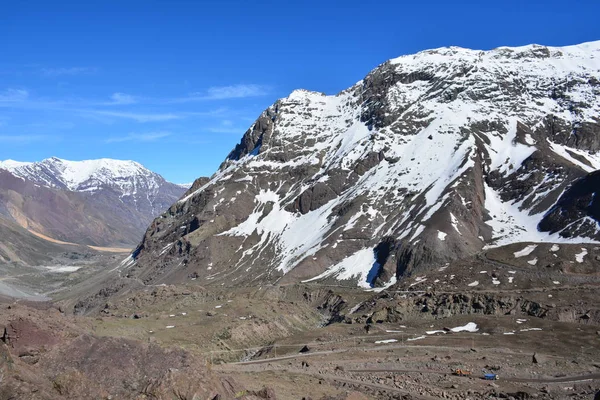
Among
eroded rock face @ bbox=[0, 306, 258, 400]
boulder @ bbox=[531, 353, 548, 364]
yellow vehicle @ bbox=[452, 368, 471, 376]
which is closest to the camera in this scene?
eroded rock face @ bbox=[0, 306, 258, 400]

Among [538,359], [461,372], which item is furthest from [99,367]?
[538,359]

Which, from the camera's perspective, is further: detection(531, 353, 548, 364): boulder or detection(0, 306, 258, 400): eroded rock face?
detection(531, 353, 548, 364): boulder

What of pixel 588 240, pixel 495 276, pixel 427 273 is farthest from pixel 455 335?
pixel 588 240

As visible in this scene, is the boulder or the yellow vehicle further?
the boulder

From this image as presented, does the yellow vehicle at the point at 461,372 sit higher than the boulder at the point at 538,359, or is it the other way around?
the yellow vehicle at the point at 461,372

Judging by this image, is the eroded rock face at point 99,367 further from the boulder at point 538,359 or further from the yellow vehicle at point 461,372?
the boulder at point 538,359

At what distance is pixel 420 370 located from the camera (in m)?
62.9

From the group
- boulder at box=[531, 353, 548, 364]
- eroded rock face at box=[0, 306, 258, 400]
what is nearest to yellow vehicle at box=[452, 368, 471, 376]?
boulder at box=[531, 353, 548, 364]

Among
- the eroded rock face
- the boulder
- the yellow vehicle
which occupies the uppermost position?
the eroded rock face

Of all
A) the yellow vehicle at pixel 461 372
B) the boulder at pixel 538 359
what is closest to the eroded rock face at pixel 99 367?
the yellow vehicle at pixel 461 372

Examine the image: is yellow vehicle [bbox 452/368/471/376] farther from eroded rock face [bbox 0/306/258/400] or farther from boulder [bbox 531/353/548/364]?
eroded rock face [bbox 0/306/258/400]

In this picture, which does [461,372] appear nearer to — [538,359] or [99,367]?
[538,359]

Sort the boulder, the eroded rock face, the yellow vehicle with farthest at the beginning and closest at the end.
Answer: the boulder → the yellow vehicle → the eroded rock face

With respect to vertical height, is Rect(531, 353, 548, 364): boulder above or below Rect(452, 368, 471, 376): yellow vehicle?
below
